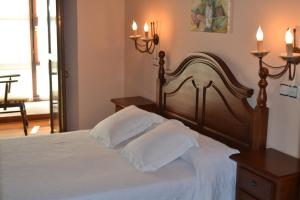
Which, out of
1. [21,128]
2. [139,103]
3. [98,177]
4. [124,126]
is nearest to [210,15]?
[124,126]

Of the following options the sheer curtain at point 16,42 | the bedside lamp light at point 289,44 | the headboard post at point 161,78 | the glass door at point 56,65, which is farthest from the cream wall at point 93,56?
the bedside lamp light at point 289,44

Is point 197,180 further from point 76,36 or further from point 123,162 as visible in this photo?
point 76,36

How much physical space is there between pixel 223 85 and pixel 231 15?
47 cm

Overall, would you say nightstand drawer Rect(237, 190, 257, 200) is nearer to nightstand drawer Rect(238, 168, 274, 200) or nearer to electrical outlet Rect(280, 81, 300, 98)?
nightstand drawer Rect(238, 168, 274, 200)

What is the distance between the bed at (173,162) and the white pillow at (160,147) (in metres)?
0.05

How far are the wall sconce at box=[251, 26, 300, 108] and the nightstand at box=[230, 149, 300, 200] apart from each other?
32cm

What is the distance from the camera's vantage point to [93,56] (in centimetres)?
439

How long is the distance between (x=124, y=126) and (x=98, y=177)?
2.35 ft

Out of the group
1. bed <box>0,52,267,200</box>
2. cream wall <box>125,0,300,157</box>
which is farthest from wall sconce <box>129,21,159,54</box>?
bed <box>0,52,267,200</box>

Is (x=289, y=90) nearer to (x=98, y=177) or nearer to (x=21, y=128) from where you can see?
(x=98, y=177)

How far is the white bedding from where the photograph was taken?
2188mm

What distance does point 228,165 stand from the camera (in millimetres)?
2459

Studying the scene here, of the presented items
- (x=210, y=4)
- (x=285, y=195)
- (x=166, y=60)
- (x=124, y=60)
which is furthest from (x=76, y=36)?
(x=285, y=195)

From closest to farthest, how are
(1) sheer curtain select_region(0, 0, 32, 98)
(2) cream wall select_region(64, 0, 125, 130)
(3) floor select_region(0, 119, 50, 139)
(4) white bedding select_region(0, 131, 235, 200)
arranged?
(4) white bedding select_region(0, 131, 235, 200) → (2) cream wall select_region(64, 0, 125, 130) → (3) floor select_region(0, 119, 50, 139) → (1) sheer curtain select_region(0, 0, 32, 98)
